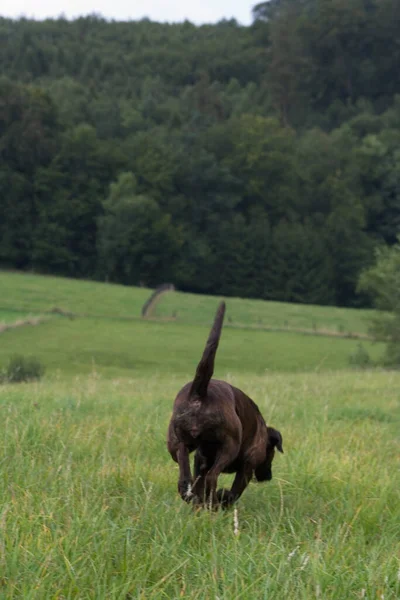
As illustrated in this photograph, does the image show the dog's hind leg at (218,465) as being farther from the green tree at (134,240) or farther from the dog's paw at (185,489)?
the green tree at (134,240)

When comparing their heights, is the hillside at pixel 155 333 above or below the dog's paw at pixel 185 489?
below

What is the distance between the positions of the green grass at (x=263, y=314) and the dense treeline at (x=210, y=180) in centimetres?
2995

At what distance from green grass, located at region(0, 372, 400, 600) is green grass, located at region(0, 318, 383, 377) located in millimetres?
23774

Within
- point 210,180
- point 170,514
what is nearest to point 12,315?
point 170,514

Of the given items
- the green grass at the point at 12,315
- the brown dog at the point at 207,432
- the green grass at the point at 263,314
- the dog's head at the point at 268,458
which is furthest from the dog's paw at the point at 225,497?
the green grass at the point at 263,314

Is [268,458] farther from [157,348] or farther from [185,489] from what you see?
[157,348]

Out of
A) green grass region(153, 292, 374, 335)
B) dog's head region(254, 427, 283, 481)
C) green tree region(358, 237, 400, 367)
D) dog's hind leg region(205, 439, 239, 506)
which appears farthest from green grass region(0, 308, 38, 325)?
dog's hind leg region(205, 439, 239, 506)

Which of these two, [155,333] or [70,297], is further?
[70,297]

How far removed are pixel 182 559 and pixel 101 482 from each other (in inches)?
49.9

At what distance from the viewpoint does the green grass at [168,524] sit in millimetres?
3332

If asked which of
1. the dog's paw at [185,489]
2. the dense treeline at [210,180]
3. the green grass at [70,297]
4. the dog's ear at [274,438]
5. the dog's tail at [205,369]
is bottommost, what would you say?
the green grass at [70,297]

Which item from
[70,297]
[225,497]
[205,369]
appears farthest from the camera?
[70,297]

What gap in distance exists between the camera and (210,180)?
3664 inches

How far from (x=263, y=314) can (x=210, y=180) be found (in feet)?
147
